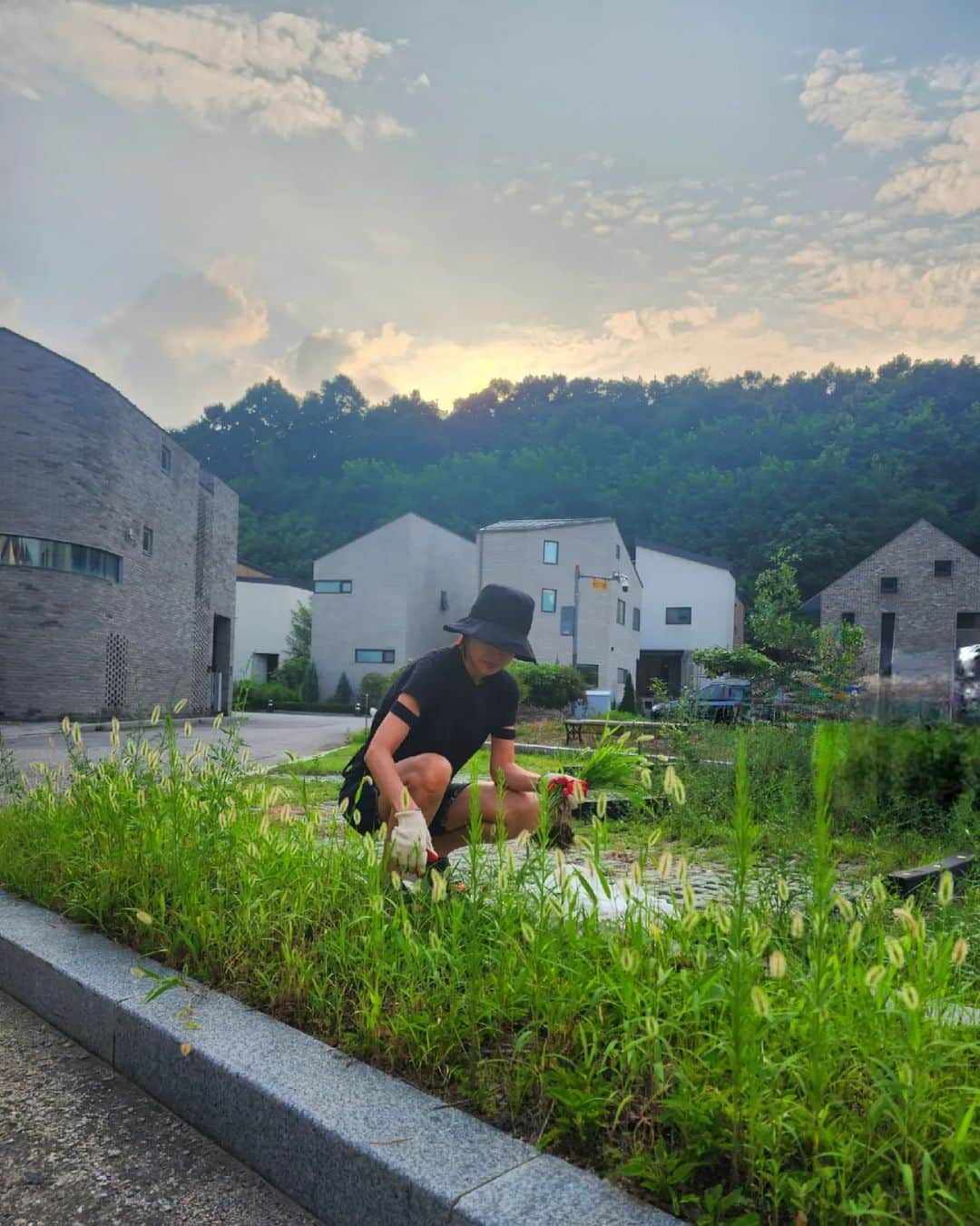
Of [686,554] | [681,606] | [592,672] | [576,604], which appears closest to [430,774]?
[576,604]

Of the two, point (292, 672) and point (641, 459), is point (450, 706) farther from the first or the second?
point (292, 672)

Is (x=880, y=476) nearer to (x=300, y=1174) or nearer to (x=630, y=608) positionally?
(x=300, y=1174)

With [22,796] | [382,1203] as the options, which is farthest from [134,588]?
[382,1203]

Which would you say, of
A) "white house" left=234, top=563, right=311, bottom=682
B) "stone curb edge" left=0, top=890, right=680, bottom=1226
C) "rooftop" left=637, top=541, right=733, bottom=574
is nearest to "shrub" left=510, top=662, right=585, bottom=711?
"stone curb edge" left=0, top=890, right=680, bottom=1226

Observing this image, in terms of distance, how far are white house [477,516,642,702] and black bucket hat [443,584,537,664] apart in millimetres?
32891

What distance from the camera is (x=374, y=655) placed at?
37.9 metres

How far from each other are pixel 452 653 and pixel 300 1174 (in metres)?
2.00

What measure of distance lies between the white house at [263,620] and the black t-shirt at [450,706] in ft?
147

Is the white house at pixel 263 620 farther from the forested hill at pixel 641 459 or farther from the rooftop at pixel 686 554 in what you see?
the rooftop at pixel 686 554

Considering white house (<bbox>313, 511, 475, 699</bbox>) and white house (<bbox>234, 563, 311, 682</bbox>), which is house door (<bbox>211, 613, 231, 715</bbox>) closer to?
white house (<bbox>313, 511, 475, 699</bbox>)

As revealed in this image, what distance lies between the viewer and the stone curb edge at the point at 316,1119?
61.0 inches

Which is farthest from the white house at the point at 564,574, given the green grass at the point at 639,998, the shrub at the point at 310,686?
the green grass at the point at 639,998

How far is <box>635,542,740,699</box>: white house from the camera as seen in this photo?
45.0 m

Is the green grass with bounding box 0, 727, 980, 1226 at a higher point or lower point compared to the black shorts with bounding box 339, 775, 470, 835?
lower
